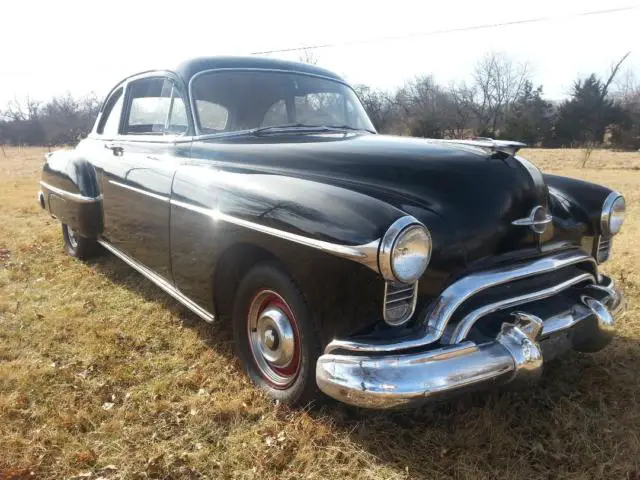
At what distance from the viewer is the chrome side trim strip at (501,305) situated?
207cm

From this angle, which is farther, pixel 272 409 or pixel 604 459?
pixel 272 409

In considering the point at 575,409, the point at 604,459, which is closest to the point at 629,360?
the point at 575,409

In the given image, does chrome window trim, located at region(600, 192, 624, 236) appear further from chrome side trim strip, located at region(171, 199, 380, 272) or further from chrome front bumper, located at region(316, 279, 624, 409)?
chrome side trim strip, located at region(171, 199, 380, 272)

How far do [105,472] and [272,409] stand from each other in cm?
78

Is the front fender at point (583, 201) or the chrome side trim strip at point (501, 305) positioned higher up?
the front fender at point (583, 201)

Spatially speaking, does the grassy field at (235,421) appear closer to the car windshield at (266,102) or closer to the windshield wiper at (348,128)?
the car windshield at (266,102)

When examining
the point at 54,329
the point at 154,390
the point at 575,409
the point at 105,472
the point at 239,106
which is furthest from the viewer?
the point at 54,329

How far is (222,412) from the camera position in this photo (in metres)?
2.60

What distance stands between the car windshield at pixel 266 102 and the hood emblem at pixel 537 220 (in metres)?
1.61

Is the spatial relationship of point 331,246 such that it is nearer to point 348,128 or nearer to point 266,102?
point 266,102

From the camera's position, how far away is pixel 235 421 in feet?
8.34

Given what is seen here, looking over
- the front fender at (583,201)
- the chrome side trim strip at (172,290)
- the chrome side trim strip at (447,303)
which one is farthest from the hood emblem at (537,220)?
the chrome side trim strip at (172,290)

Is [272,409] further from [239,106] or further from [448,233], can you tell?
[239,106]

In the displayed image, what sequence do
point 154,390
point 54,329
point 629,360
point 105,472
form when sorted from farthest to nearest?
point 54,329 < point 629,360 < point 154,390 < point 105,472
